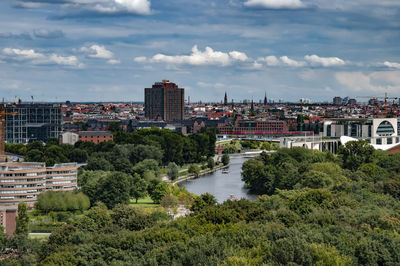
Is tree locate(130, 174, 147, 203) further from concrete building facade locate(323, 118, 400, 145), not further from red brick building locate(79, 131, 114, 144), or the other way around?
red brick building locate(79, 131, 114, 144)

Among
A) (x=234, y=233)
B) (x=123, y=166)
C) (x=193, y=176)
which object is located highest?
(x=234, y=233)

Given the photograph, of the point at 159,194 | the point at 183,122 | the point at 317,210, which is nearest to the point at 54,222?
the point at 159,194

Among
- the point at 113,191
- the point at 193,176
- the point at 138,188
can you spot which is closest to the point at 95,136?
the point at 193,176

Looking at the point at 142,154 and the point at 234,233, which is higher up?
the point at 234,233

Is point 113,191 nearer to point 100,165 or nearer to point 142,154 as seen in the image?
point 100,165

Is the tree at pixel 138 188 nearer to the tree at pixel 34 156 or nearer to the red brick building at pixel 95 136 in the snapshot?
the tree at pixel 34 156

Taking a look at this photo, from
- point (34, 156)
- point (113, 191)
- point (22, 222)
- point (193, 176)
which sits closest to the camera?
point (22, 222)

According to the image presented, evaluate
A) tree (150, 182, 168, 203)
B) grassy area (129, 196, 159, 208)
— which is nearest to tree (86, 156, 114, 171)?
grassy area (129, 196, 159, 208)
